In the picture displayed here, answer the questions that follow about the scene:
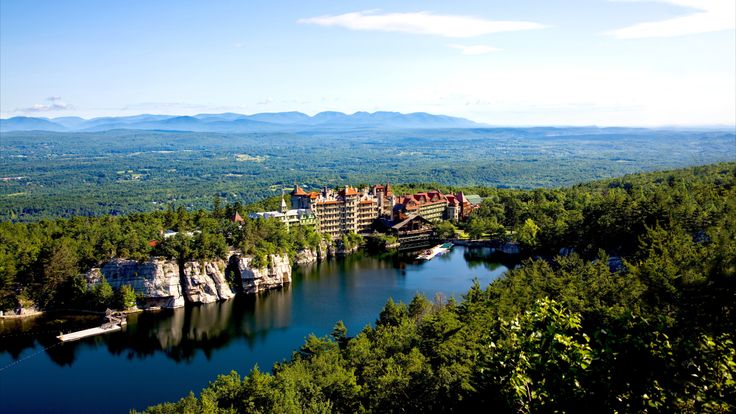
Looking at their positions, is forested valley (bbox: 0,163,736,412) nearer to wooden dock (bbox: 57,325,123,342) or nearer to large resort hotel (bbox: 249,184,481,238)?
wooden dock (bbox: 57,325,123,342)

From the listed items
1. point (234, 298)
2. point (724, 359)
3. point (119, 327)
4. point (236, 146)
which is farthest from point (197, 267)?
point (236, 146)

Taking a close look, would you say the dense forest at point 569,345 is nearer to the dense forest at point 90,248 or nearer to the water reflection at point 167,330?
the water reflection at point 167,330

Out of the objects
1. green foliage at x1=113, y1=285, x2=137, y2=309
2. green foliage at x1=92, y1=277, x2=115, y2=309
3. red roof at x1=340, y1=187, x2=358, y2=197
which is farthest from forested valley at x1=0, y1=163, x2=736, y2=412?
red roof at x1=340, y1=187, x2=358, y2=197

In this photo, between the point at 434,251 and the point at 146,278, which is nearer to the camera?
the point at 146,278

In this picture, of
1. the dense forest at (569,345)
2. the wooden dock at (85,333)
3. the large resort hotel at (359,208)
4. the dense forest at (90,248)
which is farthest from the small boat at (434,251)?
the wooden dock at (85,333)

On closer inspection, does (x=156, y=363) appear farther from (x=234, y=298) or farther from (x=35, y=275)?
(x=35, y=275)

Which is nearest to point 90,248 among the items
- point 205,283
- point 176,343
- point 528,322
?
point 205,283

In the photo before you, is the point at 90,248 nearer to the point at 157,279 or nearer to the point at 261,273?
the point at 157,279
